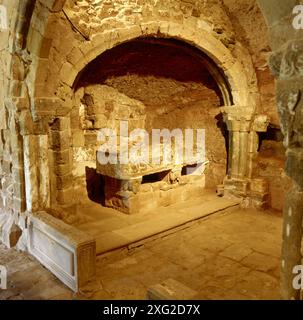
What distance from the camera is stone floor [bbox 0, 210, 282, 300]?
312cm

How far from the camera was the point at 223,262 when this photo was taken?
3.70 meters

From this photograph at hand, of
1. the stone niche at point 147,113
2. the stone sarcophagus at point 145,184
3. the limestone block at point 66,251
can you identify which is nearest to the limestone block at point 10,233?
the limestone block at point 66,251

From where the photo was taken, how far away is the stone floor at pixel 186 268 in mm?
3119

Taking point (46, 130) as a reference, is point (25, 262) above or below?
below

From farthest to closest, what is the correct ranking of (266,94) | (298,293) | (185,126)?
(185,126)
(266,94)
(298,293)

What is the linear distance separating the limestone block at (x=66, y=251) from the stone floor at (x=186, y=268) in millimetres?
103

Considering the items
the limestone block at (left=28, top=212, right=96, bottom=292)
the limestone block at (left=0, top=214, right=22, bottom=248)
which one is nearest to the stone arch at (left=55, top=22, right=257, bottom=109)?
the limestone block at (left=28, top=212, right=96, bottom=292)

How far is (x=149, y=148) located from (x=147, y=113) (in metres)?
1.68

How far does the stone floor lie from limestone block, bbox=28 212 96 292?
103mm

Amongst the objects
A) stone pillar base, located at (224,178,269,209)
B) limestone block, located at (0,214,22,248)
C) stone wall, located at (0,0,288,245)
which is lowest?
limestone block, located at (0,214,22,248)

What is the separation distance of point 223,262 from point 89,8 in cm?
371

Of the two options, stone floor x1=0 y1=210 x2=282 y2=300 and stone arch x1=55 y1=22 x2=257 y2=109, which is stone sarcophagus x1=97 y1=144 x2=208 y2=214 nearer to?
stone floor x1=0 y1=210 x2=282 y2=300
